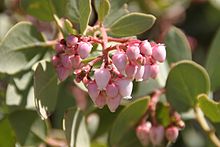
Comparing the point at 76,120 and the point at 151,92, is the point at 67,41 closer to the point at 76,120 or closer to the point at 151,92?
the point at 76,120

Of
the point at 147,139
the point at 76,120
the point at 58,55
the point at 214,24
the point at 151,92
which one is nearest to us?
the point at 58,55

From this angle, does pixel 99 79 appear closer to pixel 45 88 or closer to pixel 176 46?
pixel 45 88

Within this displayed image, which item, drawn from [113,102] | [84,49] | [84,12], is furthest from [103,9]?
[113,102]

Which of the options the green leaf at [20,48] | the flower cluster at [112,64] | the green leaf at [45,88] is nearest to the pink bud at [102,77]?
the flower cluster at [112,64]

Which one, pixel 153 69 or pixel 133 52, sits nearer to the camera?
Answer: pixel 133 52

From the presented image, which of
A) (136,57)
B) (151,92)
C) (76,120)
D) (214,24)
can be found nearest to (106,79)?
(136,57)

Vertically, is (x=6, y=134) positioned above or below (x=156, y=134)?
above
